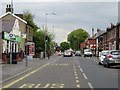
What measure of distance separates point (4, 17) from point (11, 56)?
43.4 m

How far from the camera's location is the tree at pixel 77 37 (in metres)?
188

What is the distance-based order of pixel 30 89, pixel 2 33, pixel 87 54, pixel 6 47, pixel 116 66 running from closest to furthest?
pixel 30 89
pixel 116 66
pixel 2 33
pixel 6 47
pixel 87 54

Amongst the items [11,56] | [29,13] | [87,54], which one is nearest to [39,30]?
[29,13]

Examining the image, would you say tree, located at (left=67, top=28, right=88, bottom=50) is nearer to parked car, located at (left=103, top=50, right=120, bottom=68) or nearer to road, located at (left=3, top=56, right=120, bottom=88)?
parked car, located at (left=103, top=50, right=120, bottom=68)

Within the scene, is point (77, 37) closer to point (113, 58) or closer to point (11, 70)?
point (113, 58)

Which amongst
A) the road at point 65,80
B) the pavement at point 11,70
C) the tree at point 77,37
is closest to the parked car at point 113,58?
the road at point 65,80

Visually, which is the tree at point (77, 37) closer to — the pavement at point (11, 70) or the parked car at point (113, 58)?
the parked car at point (113, 58)

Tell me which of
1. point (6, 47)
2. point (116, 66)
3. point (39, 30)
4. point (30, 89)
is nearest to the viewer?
point (30, 89)

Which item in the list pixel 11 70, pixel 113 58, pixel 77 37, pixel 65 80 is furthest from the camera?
pixel 77 37

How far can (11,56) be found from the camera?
38000 millimetres

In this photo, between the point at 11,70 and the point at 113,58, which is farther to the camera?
the point at 113,58

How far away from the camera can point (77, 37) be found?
188 meters

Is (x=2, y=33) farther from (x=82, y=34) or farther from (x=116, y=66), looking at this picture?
(x=82, y=34)

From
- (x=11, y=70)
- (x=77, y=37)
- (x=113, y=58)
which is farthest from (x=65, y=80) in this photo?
(x=77, y=37)
